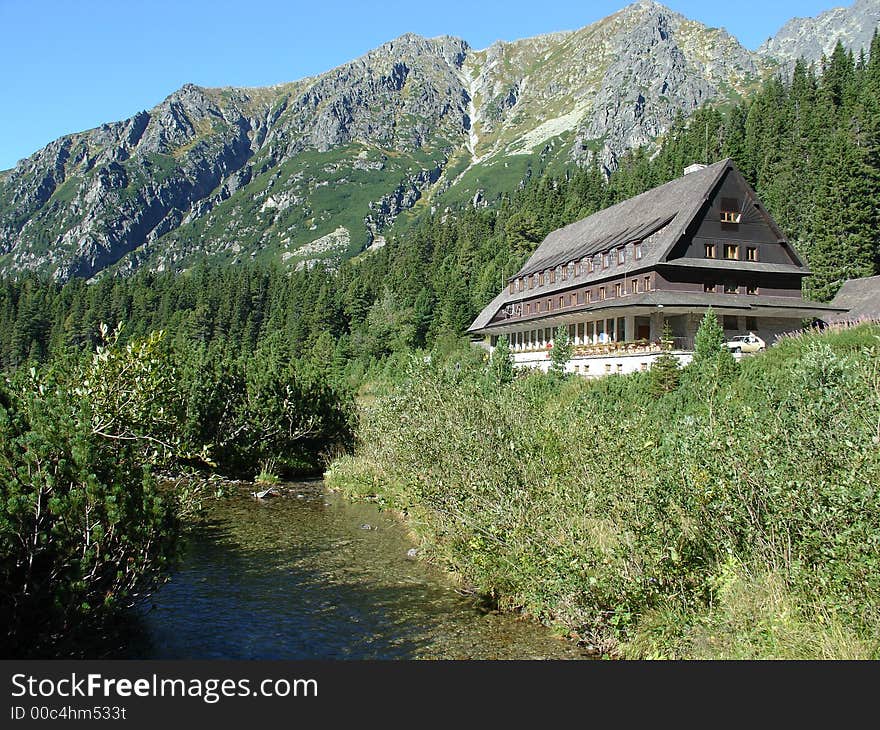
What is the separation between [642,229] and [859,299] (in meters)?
16.1

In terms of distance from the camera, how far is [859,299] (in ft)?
165

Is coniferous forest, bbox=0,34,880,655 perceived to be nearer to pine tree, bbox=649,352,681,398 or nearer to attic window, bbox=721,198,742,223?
pine tree, bbox=649,352,681,398

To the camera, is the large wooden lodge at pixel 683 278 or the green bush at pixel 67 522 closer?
the green bush at pixel 67 522

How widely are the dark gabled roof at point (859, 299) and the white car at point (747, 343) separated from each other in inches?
234

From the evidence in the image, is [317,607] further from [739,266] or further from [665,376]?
[739,266]

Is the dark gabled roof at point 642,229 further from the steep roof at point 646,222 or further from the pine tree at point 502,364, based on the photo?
the pine tree at point 502,364

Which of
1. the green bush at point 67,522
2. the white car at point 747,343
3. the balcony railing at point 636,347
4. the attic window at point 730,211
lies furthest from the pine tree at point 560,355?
the green bush at point 67,522

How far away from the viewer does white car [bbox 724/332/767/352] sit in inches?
1636

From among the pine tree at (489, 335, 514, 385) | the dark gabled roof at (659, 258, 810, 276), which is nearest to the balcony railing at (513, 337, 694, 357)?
the pine tree at (489, 335, 514, 385)

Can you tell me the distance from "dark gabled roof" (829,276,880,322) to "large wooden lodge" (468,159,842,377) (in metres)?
1.32

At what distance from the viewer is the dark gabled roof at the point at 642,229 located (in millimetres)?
49750

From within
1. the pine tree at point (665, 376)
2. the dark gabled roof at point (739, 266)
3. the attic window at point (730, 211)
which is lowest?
the pine tree at point (665, 376)

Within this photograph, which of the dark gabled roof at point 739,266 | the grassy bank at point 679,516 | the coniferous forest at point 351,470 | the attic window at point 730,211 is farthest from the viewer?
the attic window at point 730,211

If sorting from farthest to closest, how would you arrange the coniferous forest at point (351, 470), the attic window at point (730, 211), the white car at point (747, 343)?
the attic window at point (730, 211) → the white car at point (747, 343) → the coniferous forest at point (351, 470)
